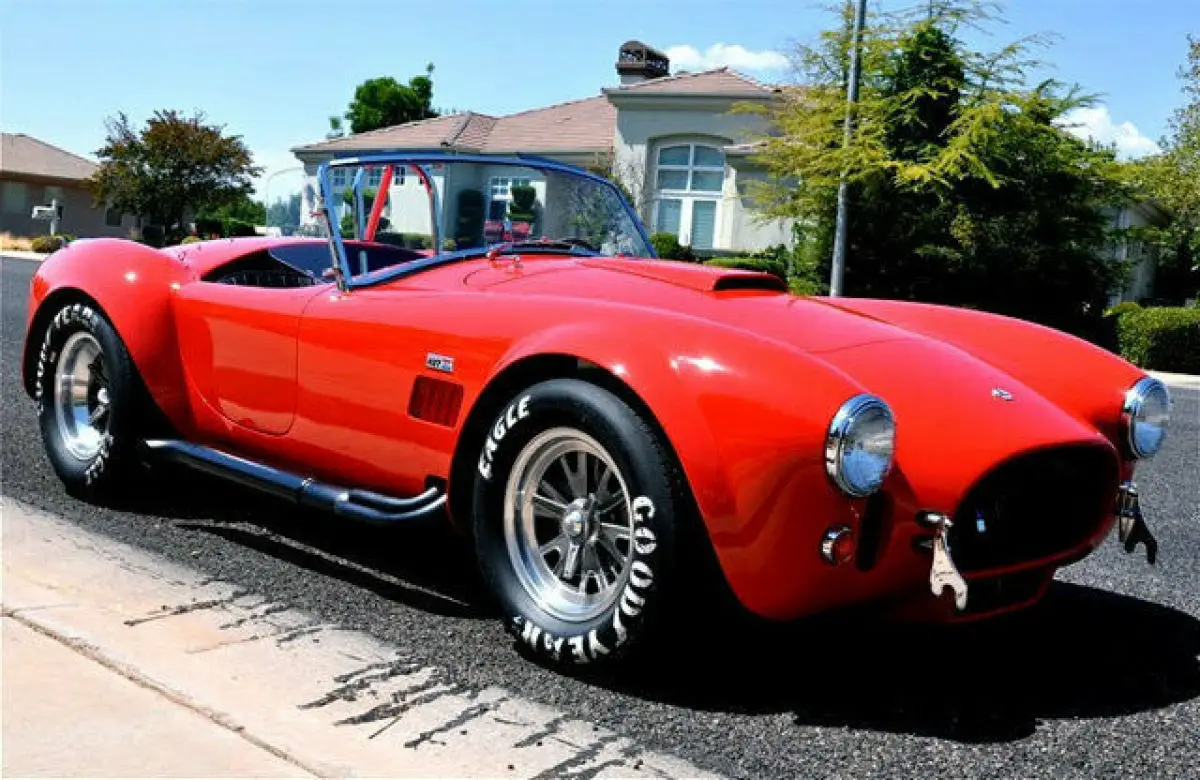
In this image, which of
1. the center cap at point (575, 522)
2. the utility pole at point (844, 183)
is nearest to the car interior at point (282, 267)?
the center cap at point (575, 522)

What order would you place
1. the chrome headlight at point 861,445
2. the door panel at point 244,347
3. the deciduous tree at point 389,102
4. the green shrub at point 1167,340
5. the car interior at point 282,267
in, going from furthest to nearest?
the deciduous tree at point 389,102 → the green shrub at point 1167,340 → the car interior at point 282,267 → the door panel at point 244,347 → the chrome headlight at point 861,445

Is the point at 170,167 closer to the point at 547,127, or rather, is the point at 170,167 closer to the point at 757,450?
the point at 547,127

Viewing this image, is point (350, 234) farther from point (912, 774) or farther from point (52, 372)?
point (912, 774)

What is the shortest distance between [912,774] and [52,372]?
3.61m

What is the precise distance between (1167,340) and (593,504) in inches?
672

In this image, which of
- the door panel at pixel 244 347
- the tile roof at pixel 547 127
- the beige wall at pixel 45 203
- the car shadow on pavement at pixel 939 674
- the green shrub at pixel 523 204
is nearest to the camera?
the car shadow on pavement at pixel 939 674

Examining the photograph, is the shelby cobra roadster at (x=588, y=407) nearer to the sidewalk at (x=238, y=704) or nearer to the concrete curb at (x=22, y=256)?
the sidewalk at (x=238, y=704)

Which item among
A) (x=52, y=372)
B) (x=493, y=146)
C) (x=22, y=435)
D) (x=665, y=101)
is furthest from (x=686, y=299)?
(x=493, y=146)

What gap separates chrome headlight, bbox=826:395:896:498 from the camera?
2.41 meters

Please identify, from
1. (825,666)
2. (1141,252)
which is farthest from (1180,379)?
(1141,252)

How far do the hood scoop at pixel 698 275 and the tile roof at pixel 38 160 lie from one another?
169 ft

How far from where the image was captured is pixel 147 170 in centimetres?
4241

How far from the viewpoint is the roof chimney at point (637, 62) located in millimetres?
34250

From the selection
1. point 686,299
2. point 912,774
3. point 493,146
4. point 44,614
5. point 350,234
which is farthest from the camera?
point 493,146
